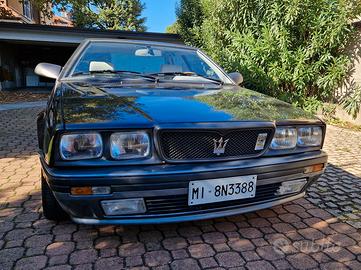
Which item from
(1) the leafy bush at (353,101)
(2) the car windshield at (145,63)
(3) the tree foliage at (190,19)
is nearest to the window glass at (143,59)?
(2) the car windshield at (145,63)

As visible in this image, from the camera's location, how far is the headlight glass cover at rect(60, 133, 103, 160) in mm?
1779

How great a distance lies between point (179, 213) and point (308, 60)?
6696 mm

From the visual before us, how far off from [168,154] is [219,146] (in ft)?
1.11

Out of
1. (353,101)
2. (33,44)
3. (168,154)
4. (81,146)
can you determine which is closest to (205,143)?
(168,154)

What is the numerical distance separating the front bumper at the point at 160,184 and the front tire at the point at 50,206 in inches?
15.3

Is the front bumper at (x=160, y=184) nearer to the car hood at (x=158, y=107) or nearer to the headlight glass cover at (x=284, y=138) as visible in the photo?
the headlight glass cover at (x=284, y=138)

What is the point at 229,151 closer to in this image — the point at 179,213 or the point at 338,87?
the point at 179,213

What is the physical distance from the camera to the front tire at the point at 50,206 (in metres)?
2.30

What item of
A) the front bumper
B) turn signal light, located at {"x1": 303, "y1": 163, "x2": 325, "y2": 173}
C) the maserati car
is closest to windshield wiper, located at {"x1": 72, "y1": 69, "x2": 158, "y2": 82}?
the maserati car

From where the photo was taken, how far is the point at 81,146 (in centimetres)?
179

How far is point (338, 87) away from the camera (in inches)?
295

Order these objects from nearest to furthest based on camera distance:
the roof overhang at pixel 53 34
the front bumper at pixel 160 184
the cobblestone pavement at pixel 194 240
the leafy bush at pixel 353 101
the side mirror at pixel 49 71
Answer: the front bumper at pixel 160 184
the cobblestone pavement at pixel 194 240
the side mirror at pixel 49 71
the leafy bush at pixel 353 101
the roof overhang at pixel 53 34

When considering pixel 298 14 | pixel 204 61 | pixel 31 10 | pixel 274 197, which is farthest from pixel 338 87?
pixel 31 10

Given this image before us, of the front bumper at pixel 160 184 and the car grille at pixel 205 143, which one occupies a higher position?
the car grille at pixel 205 143
